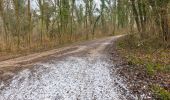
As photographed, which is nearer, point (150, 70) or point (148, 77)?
point (148, 77)

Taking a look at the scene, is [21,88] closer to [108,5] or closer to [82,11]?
[82,11]

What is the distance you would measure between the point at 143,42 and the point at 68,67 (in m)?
8.98

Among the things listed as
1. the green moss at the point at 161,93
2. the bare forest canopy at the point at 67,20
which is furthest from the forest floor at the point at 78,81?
the bare forest canopy at the point at 67,20

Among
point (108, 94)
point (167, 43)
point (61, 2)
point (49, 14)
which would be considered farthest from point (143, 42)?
point (49, 14)

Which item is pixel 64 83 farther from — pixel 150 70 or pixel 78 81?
pixel 150 70

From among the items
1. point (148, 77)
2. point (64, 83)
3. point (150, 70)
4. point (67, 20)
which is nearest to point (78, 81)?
point (64, 83)

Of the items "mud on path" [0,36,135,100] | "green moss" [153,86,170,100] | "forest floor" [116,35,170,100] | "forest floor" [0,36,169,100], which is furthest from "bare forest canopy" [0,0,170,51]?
"green moss" [153,86,170,100]

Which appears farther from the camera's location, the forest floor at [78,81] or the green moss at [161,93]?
the forest floor at [78,81]

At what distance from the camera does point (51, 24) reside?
37656mm

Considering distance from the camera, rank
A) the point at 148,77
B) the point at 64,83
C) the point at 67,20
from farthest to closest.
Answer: the point at 67,20, the point at 148,77, the point at 64,83

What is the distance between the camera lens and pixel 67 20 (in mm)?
33438

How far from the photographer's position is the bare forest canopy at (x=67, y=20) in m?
20.9

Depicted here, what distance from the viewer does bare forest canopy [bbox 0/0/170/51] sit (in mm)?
20875

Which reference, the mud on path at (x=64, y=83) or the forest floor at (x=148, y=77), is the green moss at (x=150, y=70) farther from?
the mud on path at (x=64, y=83)
